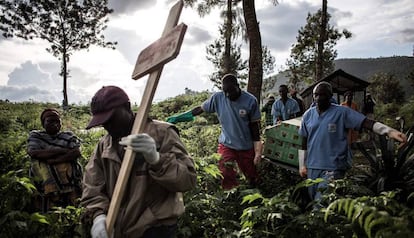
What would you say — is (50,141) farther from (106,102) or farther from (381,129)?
(381,129)

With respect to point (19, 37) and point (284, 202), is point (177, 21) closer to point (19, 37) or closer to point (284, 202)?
point (284, 202)

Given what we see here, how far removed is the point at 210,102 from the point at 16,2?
1906cm

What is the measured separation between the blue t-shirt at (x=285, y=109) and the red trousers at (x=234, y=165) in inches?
120

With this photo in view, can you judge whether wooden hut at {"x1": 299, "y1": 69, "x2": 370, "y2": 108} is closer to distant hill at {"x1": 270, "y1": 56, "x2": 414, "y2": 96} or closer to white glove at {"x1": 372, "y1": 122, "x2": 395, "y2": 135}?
white glove at {"x1": 372, "y1": 122, "x2": 395, "y2": 135}

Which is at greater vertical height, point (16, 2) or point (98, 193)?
point (16, 2)

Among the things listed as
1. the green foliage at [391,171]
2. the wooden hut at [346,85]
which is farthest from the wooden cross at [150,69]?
the wooden hut at [346,85]

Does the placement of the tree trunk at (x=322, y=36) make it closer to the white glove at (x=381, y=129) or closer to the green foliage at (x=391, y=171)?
the green foliage at (x=391, y=171)

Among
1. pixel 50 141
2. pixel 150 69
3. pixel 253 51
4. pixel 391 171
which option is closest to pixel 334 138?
pixel 391 171

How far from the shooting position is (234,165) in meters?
5.01

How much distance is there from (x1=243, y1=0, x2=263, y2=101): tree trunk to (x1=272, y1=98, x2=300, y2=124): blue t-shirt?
518mm

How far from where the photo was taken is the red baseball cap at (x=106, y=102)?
1960 millimetres

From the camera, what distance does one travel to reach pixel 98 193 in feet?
6.97

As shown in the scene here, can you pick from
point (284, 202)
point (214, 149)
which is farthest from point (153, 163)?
point (214, 149)

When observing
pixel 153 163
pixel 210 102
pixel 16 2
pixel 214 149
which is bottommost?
pixel 214 149
